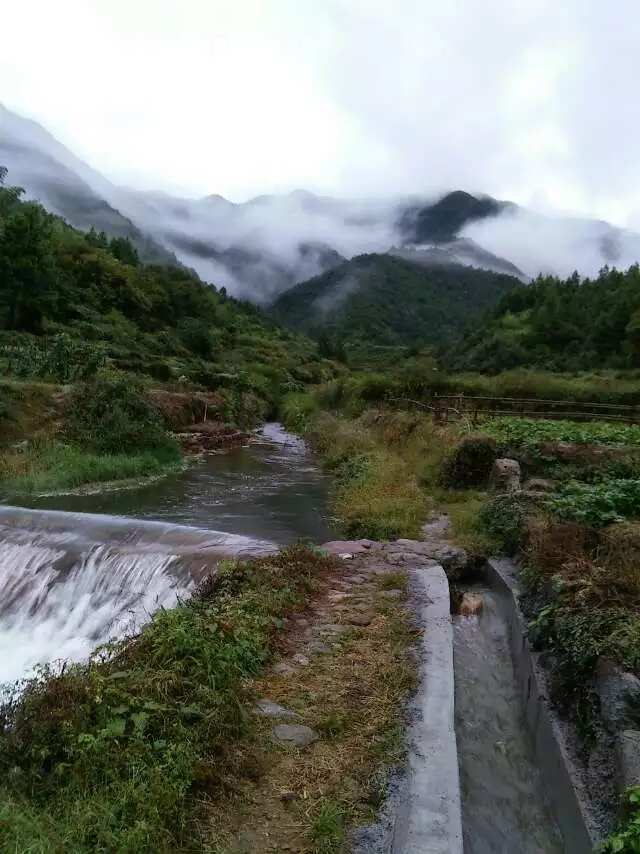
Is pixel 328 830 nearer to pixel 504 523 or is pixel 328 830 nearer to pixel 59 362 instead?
pixel 504 523

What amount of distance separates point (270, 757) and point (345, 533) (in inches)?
295

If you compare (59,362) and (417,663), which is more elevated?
(59,362)

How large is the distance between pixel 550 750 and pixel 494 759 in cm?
52

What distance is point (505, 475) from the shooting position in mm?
12305

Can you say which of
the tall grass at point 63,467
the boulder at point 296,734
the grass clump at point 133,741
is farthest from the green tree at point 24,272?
the boulder at point 296,734

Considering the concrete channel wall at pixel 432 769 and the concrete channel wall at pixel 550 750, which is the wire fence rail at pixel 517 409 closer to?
the concrete channel wall at pixel 550 750

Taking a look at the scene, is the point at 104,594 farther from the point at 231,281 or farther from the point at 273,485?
the point at 231,281

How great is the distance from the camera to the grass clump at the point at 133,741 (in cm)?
326

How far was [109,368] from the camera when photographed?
901 inches

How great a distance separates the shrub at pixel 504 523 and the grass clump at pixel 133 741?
5.24 meters

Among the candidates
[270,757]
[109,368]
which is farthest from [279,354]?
[270,757]

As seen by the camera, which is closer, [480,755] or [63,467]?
[480,755]

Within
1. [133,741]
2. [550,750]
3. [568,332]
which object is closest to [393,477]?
[550,750]

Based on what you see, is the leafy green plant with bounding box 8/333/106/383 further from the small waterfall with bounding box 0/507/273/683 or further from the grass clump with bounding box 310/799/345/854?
the grass clump with bounding box 310/799/345/854
